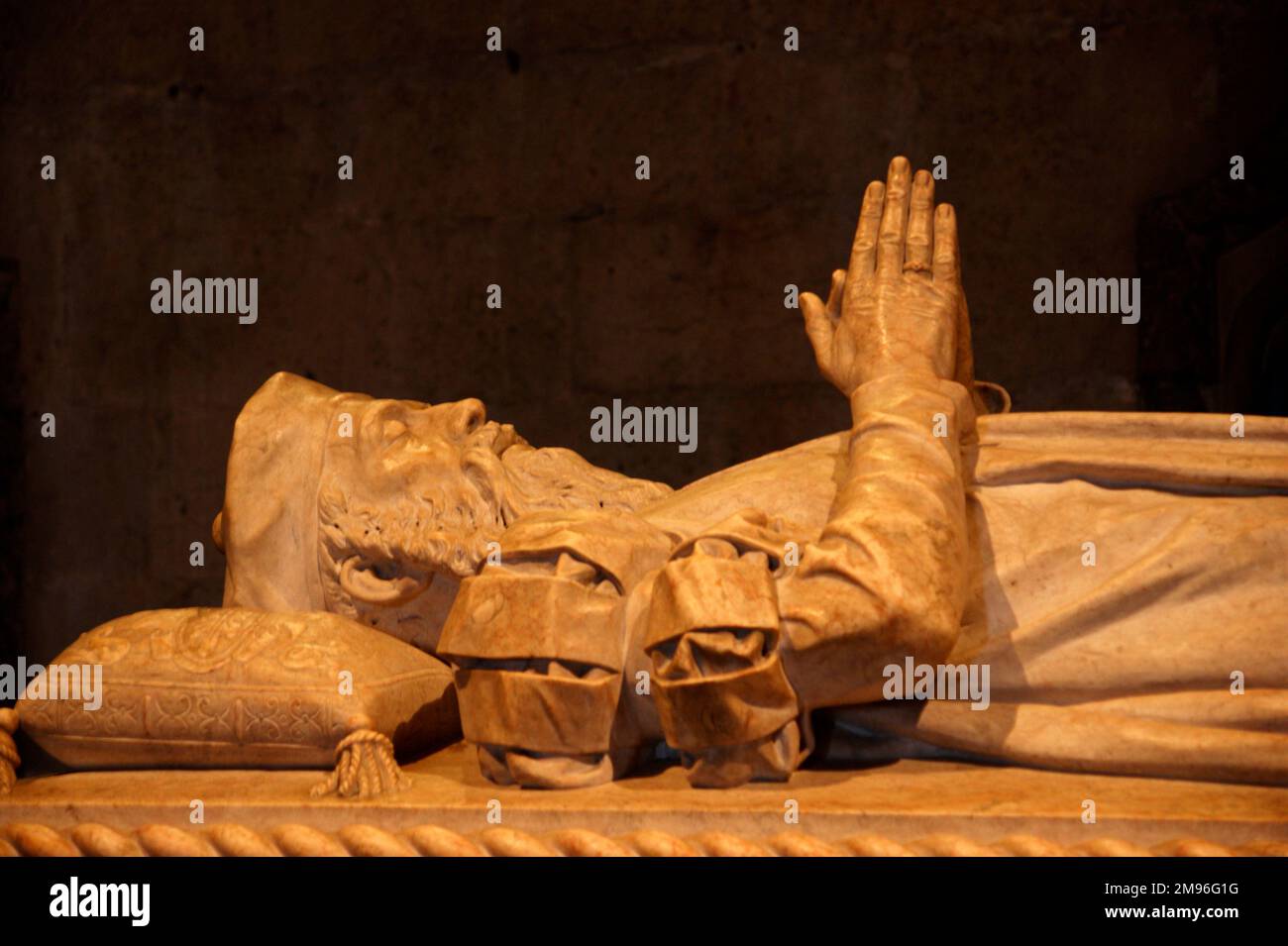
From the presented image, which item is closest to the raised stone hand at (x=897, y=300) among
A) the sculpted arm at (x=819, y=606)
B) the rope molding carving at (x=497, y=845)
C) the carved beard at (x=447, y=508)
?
the sculpted arm at (x=819, y=606)

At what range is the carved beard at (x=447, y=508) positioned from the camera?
2.80 m

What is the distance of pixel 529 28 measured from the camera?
5.07 metres

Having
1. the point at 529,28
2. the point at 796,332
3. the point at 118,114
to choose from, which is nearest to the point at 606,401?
the point at 796,332

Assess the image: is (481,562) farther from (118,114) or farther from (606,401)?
(118,114)

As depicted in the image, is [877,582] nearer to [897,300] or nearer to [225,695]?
[897,300]

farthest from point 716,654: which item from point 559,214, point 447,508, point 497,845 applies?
point 559,214

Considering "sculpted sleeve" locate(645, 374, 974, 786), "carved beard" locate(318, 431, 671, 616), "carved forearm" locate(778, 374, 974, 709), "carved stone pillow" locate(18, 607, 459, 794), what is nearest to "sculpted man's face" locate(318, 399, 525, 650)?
"carved beard" locate(318, 431, 671, 616)

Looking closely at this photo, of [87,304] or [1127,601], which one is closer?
[1127,601]

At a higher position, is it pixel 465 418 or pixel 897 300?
pixel 897 300

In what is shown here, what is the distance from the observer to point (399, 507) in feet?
9.33

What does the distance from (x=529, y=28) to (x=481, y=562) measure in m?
2.89

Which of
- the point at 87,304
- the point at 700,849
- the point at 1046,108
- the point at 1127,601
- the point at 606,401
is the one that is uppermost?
the point at 1046,108

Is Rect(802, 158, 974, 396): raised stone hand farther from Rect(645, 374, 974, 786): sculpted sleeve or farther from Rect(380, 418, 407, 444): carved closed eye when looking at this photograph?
Rect(380, 418, 407, 444): carved closed eye

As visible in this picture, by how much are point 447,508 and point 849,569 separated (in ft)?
3.09
